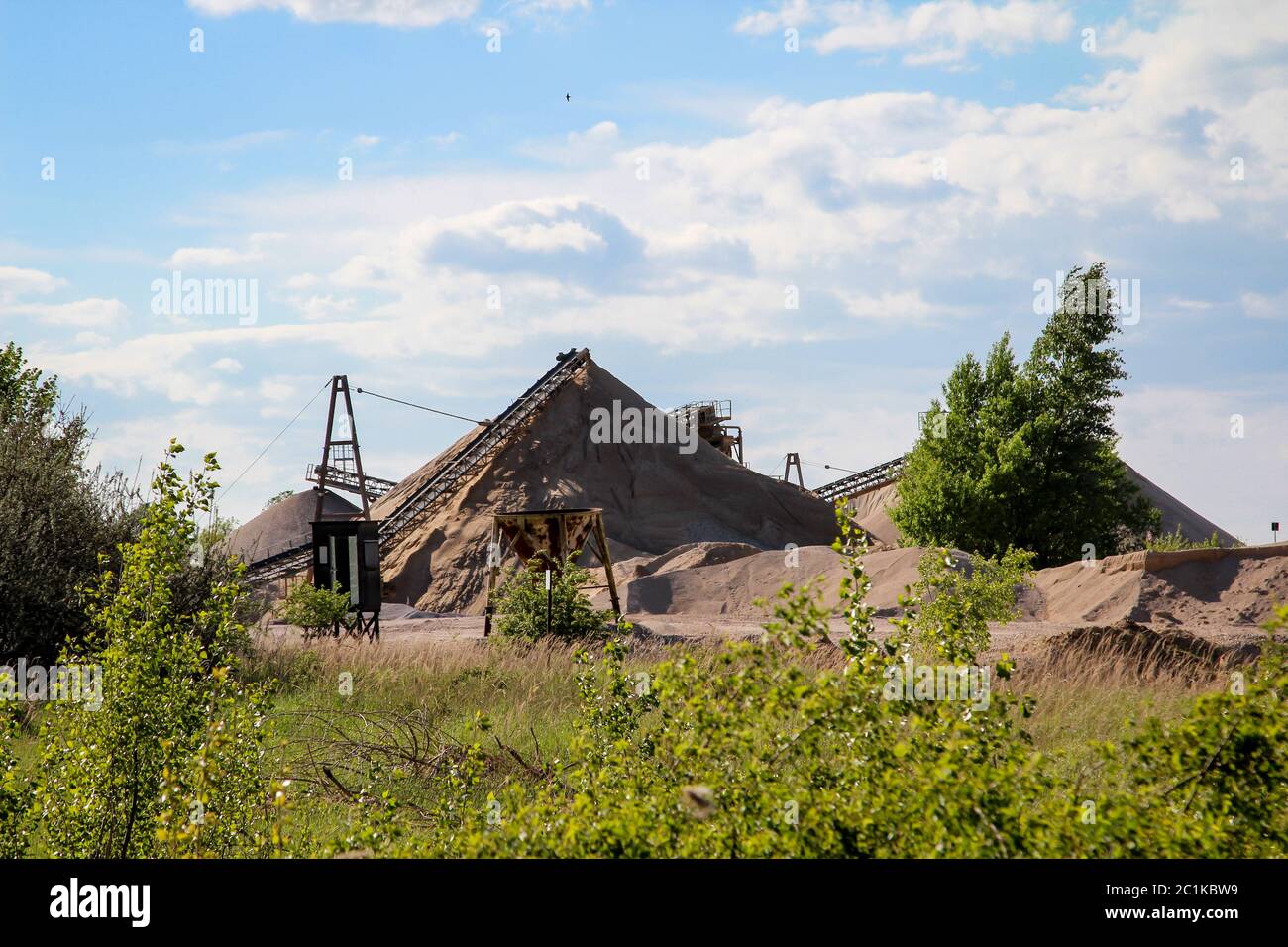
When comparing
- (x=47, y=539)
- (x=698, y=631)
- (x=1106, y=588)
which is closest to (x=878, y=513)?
(x=1106, y=588)

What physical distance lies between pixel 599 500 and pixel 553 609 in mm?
27010

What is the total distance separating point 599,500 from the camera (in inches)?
1777

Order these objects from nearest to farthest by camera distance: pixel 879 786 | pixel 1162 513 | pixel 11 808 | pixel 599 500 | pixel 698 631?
1. pixel 879 786
2. pixel 11 808
3. pixel 698 631
4. pixel 599 500
5. pixel 1162 513

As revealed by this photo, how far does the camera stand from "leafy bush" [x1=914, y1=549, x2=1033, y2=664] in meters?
5.63

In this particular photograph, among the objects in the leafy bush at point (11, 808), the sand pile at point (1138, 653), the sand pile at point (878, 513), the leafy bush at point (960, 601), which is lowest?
the sand pile at point (1138, 653)

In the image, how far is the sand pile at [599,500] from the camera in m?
41.5

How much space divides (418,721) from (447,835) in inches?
211

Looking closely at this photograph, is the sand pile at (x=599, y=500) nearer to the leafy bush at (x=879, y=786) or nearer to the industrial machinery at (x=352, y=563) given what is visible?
the industrial machinery at (x=352, y=563)

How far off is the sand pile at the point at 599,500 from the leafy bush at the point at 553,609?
2083 cm

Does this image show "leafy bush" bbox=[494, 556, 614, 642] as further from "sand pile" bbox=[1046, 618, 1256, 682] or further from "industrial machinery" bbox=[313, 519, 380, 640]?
"sand pile" bbox=[1046, 618, 1256, 682]

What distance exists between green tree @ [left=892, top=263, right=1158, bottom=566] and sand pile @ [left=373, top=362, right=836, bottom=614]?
8.41m

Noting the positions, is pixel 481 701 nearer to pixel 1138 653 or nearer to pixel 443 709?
pixel 443 709
